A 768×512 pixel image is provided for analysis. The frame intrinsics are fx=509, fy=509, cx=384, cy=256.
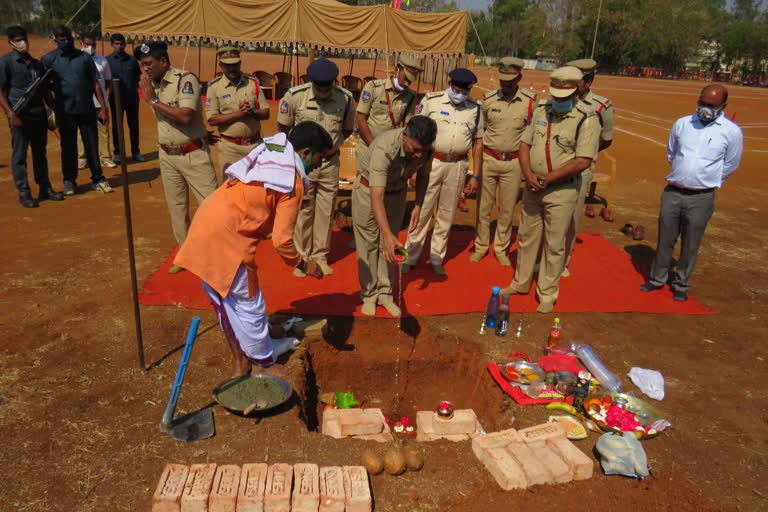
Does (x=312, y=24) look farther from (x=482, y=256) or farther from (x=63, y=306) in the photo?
(x=63, y=306)

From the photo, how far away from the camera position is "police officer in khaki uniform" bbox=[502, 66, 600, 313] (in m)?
4.67

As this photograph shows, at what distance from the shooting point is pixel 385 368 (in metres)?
4.59

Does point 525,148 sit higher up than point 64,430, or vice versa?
point 525,148

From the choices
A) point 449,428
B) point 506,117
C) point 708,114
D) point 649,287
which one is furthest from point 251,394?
point 708,114

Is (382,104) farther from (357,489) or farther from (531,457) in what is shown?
(357,489)

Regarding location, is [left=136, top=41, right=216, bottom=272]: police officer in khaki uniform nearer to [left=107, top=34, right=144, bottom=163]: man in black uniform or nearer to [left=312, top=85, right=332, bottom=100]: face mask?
[left=312, top=85, right=332, bottom=100]: face mask

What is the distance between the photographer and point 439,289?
5.62 metres

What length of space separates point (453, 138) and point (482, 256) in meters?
1.67

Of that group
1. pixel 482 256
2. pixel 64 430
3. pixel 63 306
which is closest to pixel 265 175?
pixel 64 430

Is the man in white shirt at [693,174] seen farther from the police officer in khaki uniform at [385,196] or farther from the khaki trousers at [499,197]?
the police officer in khaki uniform at [385,196]

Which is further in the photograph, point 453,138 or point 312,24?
point 312,24

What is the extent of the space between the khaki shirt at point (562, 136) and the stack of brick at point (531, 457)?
2.53m

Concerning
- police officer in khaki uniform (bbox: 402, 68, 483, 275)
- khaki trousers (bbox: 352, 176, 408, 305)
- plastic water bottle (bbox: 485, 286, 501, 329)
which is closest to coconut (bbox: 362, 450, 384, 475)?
khaki trousers (bbox: 352, 176, 408, 305)

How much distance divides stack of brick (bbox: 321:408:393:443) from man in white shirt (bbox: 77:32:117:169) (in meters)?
7.66
